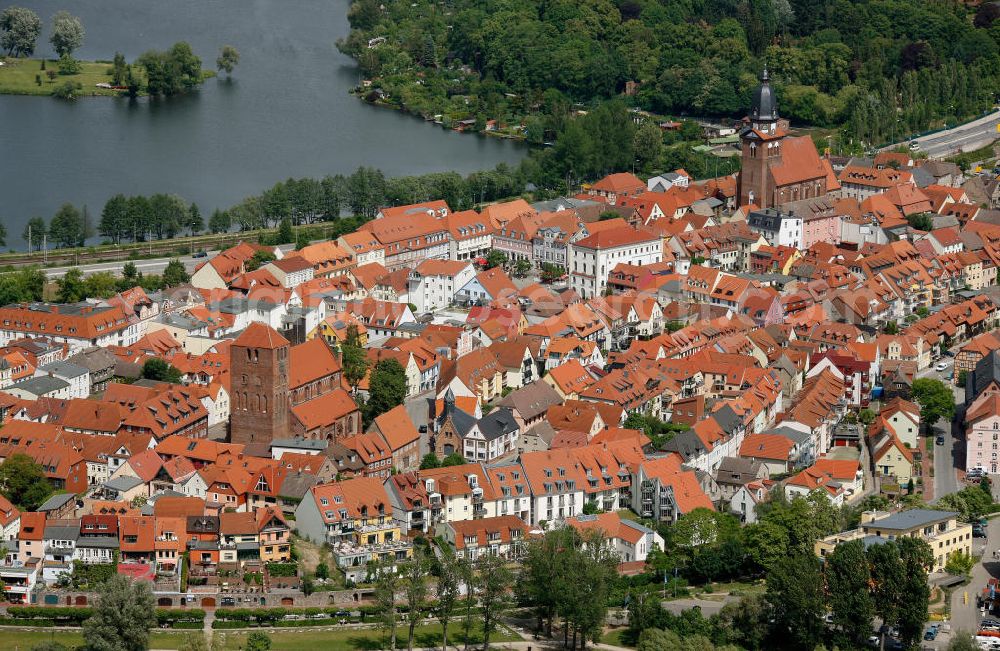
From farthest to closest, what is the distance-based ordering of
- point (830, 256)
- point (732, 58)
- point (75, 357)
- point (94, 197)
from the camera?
1. point (732, 58)
2. point (94, 197)
3. point (830, 256)
4. point (75, 357)

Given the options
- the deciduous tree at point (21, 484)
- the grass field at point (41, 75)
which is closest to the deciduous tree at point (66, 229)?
the deciduous tree at point (21, 484)


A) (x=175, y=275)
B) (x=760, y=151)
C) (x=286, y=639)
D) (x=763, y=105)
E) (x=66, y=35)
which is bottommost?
(x=286, y=639)

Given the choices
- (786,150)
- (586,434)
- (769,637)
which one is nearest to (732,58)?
(786,150)

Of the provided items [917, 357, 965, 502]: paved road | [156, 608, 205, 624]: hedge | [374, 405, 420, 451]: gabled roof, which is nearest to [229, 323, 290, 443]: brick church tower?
[374, 405, 420, 451]: gabled roof

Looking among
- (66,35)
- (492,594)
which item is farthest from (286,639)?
(66,35)

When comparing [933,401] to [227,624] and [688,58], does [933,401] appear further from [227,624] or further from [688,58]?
[688,58]

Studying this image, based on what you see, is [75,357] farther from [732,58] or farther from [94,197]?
[732,58]

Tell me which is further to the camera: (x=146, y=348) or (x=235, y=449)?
(x=146, y=348)
